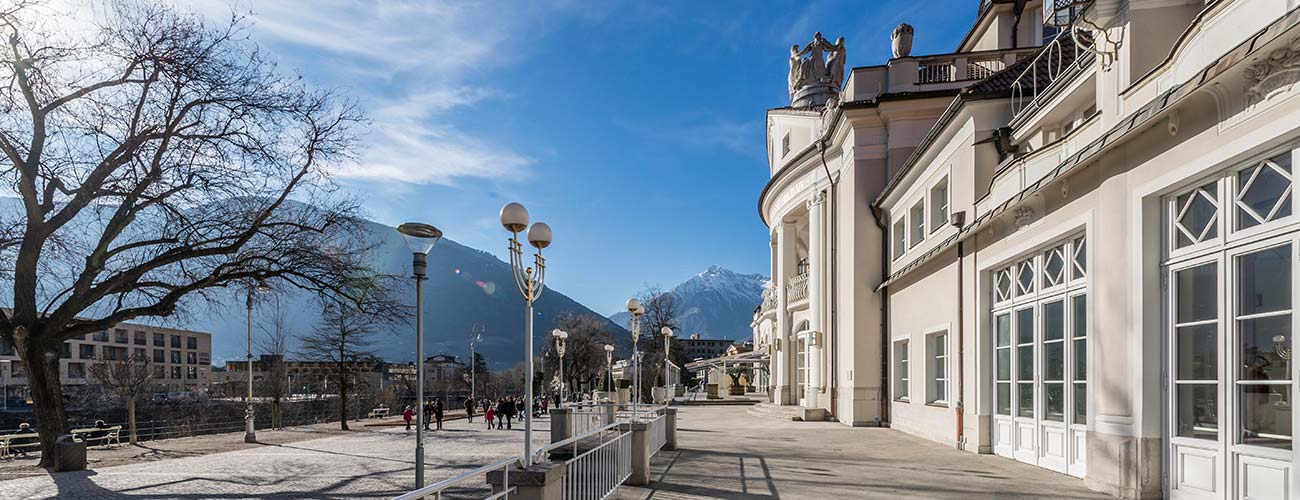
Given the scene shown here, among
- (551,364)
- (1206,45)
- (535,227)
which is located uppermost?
(1206,45)

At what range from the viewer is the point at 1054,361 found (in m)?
12.4

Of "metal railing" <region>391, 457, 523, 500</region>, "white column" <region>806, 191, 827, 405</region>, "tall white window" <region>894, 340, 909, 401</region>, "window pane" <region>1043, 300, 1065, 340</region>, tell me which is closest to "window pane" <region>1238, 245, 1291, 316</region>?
"window pane" <region>1043, 300, 1065, 340</region>

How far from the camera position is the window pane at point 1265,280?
7.24 metres

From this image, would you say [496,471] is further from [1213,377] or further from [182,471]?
[182,471]

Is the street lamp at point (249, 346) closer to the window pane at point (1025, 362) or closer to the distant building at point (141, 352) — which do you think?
the window pane at point (1025, 362)

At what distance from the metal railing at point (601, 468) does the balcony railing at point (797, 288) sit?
22169mm

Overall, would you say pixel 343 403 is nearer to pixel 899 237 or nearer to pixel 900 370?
pixel 900 370

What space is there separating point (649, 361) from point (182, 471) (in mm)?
63452

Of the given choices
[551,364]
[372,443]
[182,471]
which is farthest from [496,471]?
[551,364]

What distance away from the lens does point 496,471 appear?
664 centimetres

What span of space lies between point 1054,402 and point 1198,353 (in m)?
4.14

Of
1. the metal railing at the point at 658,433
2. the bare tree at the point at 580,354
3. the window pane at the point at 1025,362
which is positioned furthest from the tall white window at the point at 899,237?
the bare tree at the point at 580,354

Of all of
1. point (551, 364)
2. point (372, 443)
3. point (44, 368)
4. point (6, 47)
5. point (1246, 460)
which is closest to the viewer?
point (1246, 460)

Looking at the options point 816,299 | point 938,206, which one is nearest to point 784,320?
point 816,299
